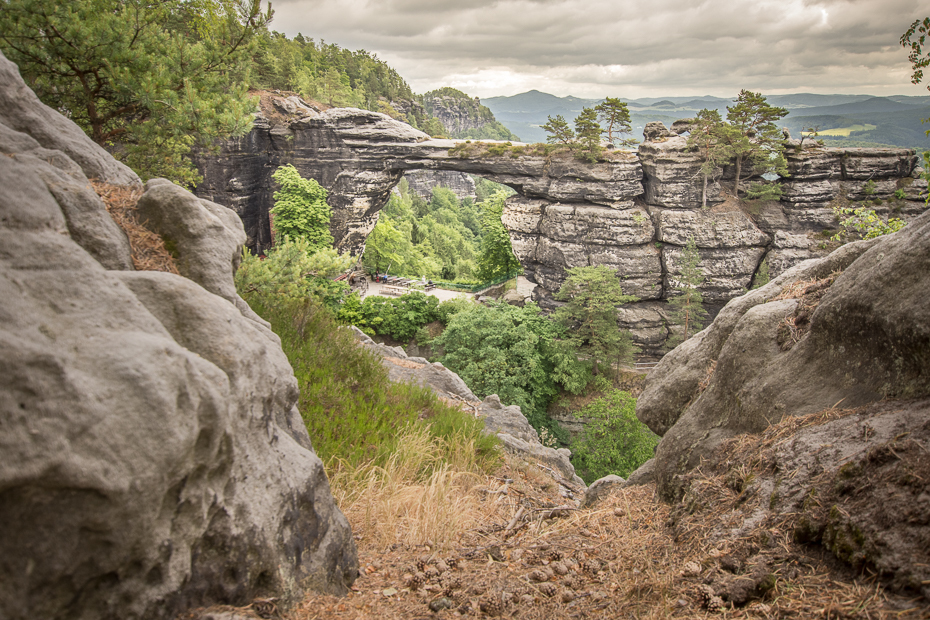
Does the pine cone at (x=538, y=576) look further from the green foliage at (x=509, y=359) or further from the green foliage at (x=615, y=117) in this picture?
the green foliage at (x=615, y=117)

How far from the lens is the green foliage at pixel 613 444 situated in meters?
15.0

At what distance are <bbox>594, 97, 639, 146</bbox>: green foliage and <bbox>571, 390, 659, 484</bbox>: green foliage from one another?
50.3ft

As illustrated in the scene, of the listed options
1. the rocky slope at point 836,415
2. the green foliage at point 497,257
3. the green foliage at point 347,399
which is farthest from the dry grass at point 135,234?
the green foliage at point 497,257

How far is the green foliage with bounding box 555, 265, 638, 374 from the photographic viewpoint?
21.8 meters

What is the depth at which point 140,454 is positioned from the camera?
1577 mm

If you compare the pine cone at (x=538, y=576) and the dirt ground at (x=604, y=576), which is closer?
the dirt ground at (x=604, y=576)

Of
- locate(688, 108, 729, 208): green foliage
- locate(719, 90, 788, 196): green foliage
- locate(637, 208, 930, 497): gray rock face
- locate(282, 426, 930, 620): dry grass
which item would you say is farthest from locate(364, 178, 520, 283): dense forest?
locate(282, 426, 930, 620): dry grass

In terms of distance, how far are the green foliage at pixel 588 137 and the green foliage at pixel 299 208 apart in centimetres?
1469

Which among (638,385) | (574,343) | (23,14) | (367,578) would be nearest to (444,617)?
(367,578)

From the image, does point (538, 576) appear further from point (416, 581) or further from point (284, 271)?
point (284, 271)

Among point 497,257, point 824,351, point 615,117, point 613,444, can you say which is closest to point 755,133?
point 615,117

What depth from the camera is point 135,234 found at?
2824 millimetres

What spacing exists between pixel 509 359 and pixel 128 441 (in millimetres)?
18883

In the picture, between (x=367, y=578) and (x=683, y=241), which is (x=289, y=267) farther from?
(x=683, y=241)
